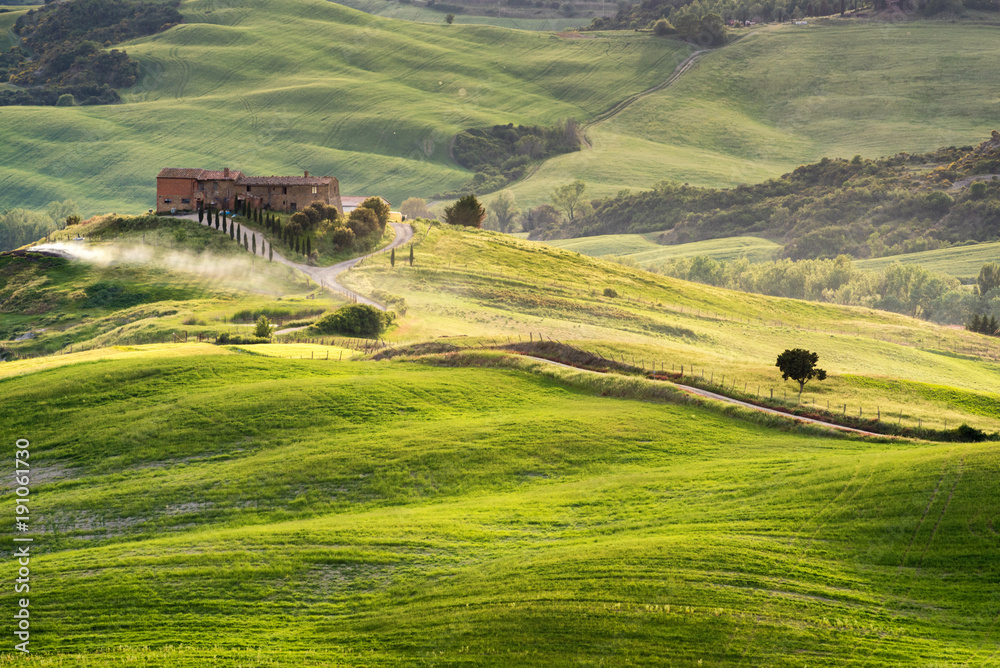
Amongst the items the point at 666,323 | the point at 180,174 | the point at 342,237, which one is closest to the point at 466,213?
the point at 342,237

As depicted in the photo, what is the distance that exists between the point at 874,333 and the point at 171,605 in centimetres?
10083

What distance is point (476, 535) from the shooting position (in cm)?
3909

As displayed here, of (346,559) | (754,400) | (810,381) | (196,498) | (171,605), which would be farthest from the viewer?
(810,381)

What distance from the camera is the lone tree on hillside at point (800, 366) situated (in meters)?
62.1

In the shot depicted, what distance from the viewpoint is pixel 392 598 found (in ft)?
112

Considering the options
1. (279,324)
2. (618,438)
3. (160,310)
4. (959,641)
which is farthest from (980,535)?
(160,310)

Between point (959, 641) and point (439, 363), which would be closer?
point (959, 641)

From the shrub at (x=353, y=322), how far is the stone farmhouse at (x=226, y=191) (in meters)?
43.2

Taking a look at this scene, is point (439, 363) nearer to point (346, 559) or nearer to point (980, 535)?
point (346, 559)

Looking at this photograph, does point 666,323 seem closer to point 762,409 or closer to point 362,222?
point 762,409

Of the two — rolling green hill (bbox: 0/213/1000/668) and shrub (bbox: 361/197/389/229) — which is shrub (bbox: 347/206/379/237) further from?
rolling green hill (bbox: 0/213/1000/668)

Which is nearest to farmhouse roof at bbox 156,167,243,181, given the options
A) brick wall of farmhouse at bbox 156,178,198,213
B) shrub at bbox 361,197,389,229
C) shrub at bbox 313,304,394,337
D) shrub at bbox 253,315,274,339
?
brick wall of farmhouse at bbox 156,178,198,213

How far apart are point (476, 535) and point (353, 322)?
47.2m

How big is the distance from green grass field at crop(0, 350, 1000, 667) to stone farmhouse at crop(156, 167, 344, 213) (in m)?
67.3
